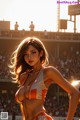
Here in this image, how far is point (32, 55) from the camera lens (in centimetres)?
412

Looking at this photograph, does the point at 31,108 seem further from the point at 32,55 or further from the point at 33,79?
the point at 32,55

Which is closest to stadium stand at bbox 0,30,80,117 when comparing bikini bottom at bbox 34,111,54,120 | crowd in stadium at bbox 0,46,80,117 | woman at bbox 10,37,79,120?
crowd in stadium at bbox 0,46,80,117

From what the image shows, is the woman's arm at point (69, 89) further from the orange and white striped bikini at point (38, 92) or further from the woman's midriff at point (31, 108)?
the woman's midriff at point (31, 108)

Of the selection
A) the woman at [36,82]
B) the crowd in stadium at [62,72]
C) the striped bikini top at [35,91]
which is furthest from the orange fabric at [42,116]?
the crowd in stadium at [62,72]

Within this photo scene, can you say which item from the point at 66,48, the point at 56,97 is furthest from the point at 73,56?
the point at 56,97

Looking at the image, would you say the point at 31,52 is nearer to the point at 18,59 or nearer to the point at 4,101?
the point at 18,59

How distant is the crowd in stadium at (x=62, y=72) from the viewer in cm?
3566

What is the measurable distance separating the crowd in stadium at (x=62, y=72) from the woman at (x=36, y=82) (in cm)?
3066

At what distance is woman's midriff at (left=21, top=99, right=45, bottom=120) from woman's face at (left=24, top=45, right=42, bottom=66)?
12.1 inches

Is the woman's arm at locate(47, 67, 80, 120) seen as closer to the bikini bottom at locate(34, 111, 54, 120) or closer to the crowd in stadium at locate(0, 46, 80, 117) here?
the bikini bottom at locate(34, 111, 54, 120)

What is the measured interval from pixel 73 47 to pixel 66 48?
0.64 m

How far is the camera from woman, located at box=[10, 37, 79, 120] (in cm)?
405

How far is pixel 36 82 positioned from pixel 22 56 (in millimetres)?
254

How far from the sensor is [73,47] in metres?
45.0
